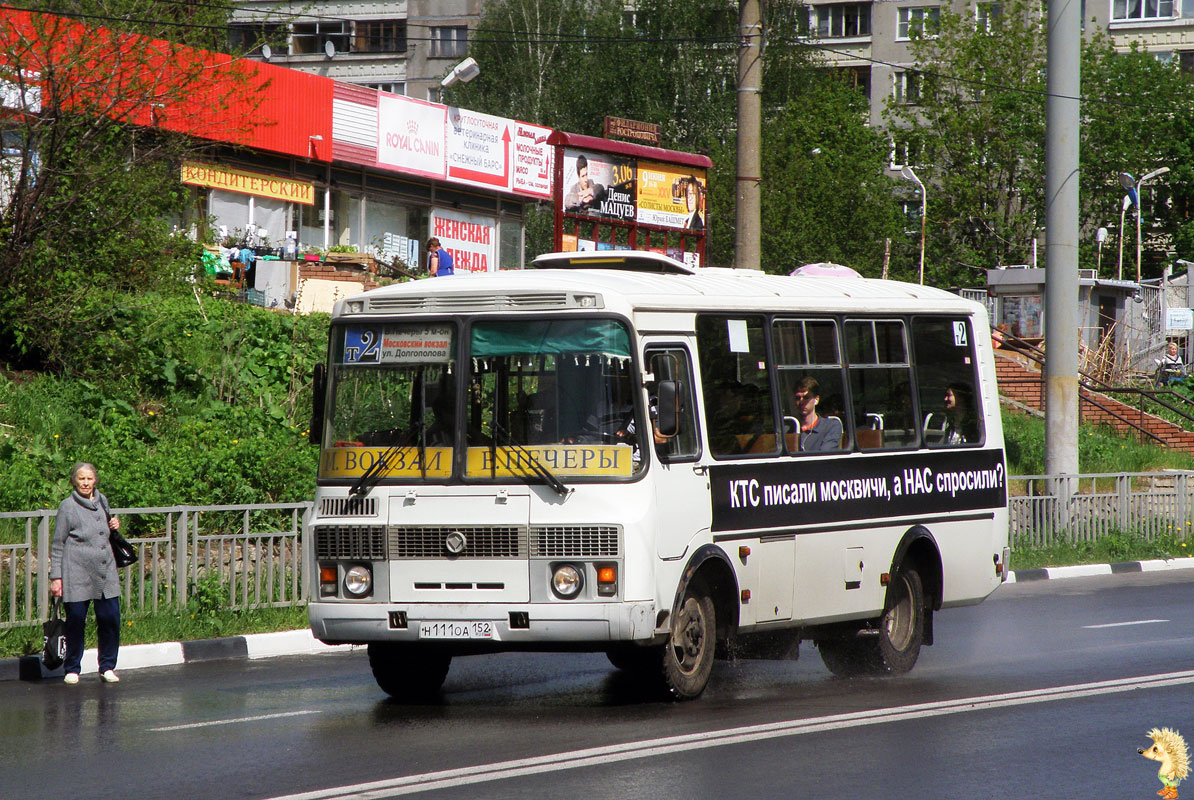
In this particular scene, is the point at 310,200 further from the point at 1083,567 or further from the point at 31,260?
the point at 1083,567

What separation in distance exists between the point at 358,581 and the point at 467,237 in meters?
31.9

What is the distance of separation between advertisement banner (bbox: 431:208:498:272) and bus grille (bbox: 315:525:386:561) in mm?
29920

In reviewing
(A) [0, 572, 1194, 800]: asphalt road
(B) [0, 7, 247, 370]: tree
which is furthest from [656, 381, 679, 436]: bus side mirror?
(B) [0, 7, 247, 370]: tree

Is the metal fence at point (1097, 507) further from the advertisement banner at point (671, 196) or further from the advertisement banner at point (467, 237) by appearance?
the advertisement banner at point (467, 237)

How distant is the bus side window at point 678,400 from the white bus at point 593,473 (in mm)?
16

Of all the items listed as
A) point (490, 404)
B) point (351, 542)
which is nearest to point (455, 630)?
point (351, 542)

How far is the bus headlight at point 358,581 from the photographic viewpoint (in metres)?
10.1

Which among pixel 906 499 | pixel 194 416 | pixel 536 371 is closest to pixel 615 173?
pixel 194 416

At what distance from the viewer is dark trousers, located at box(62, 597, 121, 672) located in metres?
11.8

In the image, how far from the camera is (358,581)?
10117 millimetres

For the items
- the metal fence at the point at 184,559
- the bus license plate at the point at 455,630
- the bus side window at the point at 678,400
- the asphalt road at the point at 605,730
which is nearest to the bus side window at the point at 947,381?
the asphalt road at the point at 605,730

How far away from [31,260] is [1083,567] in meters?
14.4

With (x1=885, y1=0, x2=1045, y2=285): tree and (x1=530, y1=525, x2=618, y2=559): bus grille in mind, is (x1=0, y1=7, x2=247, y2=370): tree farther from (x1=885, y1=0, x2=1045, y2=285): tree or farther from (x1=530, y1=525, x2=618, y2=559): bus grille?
(x1=885, y1=0, x2=1045, y2=285): tree

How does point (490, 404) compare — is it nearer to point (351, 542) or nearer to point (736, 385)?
point (351, 542)
